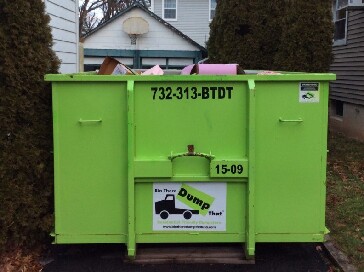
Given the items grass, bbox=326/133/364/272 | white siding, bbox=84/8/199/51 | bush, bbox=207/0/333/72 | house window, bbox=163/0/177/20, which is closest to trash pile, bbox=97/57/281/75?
grass, bbox=326/133/364/272

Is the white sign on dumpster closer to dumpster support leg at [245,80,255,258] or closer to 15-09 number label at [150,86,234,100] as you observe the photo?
dumpster support leg at [245,80,255,258]

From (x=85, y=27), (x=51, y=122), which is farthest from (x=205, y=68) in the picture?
(x=85, y=27)

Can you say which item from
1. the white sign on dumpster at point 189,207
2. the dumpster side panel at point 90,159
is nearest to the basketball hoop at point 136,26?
the dumpster side panel at point 90,159

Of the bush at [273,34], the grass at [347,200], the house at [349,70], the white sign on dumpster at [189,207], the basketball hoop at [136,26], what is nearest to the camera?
the white sign on dumpster at [189,207]

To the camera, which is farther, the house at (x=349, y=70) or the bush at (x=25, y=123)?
the house at (x=349, y=70)

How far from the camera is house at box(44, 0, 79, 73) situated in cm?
710

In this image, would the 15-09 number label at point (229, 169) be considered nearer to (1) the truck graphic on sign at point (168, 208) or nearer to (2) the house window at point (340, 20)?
(1) the truck graphic on sign at point (168, 208)

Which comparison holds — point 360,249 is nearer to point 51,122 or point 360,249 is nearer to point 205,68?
point 205,68

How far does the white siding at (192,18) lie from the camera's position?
2647cm

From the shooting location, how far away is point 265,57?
33.2 ft

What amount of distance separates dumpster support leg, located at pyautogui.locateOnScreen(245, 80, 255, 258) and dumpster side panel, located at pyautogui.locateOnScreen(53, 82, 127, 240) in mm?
962

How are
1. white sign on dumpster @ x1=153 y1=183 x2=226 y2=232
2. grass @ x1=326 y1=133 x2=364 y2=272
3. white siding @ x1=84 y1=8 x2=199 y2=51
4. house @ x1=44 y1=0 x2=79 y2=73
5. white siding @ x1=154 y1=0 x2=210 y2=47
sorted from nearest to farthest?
1. white sign on dumpster @ x1=153 y1=183 x2=226 y2=232
2. grass @ x1=326 y1=133 x2=364 y2=272
3. house @ x1=44 y1=0 x2=79 y2=73
4. white siding @ x1=84 y1=8 x2=199 y2=51
5. white siding @ x1=154 y1=0 x2=210 y2=47

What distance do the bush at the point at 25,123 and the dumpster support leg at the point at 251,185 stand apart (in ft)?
5.26

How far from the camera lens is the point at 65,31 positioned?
7.75m
